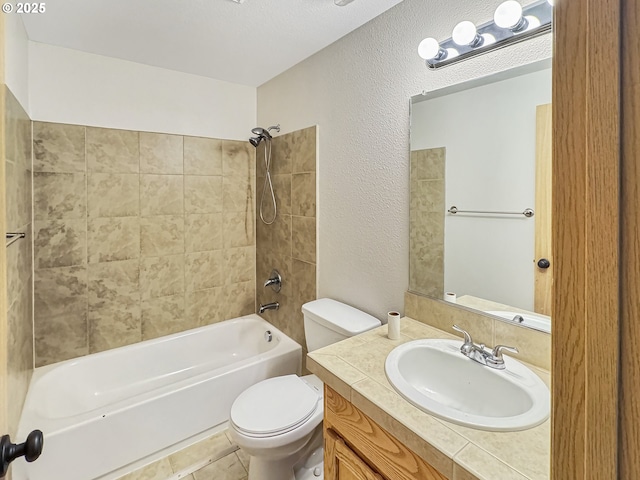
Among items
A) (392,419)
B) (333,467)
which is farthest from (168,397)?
(392,419)

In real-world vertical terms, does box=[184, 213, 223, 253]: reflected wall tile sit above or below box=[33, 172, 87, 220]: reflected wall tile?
below

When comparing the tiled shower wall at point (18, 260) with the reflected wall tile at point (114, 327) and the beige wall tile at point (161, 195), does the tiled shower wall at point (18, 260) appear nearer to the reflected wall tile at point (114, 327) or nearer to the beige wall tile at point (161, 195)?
the reflected wall tile at point (114, 327)

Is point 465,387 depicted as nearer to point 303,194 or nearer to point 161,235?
point 303,194

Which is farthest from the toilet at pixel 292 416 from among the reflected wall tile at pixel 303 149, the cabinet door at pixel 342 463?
the reflected wall tile at pixel 303 149

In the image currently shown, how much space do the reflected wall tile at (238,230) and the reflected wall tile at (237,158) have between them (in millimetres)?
362

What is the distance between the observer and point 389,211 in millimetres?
1597

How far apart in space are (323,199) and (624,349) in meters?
1.79

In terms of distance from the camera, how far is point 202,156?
2.49m

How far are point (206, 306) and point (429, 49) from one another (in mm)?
2327

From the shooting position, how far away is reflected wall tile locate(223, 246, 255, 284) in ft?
8.79

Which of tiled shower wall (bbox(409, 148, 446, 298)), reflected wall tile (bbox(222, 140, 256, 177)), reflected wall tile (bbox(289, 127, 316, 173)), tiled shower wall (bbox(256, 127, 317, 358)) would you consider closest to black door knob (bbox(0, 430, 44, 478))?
tiled shower wall (bbox(409, 148, 446, 298))

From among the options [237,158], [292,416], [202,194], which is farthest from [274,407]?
[237,158]

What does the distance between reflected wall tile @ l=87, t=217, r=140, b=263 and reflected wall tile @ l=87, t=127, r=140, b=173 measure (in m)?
0.35

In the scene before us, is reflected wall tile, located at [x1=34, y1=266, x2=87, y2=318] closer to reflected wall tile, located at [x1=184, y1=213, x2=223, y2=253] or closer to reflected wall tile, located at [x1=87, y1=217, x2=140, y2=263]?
reflected wall tile, located at [x1=87, y1=217, x2=140, y2=263]
